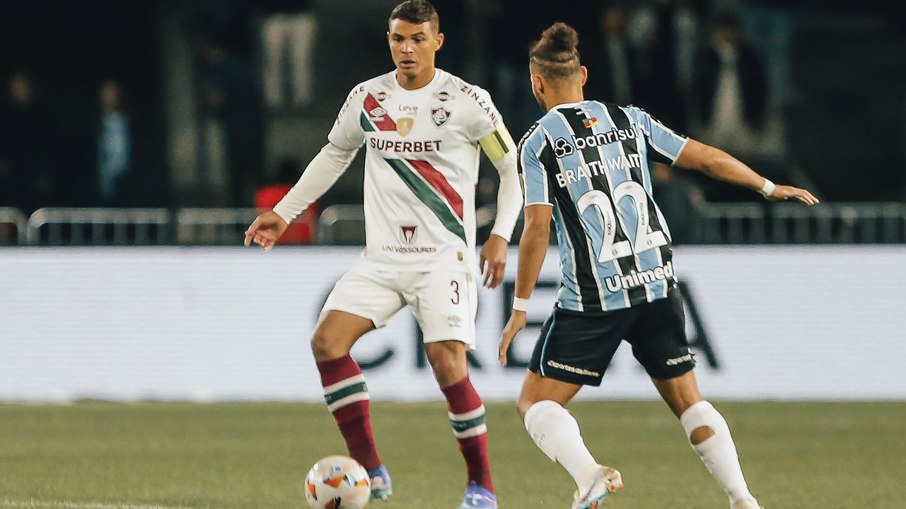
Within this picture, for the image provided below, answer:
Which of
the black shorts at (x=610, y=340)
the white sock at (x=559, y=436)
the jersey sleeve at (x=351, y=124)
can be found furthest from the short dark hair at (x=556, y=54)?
the white sock at (x=559, y=436)

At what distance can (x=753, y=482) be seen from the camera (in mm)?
9062

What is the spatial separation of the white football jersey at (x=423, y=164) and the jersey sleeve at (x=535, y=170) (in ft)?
2.47

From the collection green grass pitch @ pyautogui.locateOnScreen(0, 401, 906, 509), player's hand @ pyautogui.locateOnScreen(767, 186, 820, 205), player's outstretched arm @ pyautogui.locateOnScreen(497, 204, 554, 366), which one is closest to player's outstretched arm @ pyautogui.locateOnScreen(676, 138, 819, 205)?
player's hand @ pyautogui.locateOnScreen(767, 186, 820, 205)

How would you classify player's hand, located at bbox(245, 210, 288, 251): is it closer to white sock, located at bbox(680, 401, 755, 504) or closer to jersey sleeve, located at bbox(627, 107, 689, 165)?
jersey sleeve, located at bbox(627, 107, 689, 165)

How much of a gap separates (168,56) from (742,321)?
26.5 ft

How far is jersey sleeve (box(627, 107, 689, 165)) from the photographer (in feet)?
23.3

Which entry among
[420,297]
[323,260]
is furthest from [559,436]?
[323,260]

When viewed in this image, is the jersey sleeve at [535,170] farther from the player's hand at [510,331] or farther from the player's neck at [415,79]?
the player's neck at [415,79]

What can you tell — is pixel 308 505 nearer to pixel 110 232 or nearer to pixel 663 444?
pixel 663 444

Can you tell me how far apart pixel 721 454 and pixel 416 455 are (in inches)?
142

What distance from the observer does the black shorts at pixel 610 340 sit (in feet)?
23.1

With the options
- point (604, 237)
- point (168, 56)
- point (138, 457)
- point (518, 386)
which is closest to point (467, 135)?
point (604, 237)

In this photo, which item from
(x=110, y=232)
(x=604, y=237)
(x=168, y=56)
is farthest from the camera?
(x=168, y=56)

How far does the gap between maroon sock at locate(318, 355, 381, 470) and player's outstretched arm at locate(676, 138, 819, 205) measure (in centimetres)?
175
